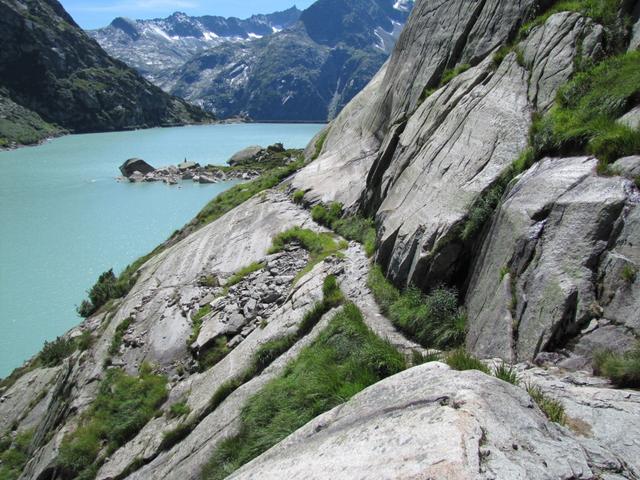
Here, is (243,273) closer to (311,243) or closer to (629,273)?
(311,243)

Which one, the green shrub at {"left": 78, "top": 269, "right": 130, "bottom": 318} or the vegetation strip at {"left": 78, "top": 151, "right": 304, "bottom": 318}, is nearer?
the green shrub at {"left": 78, "top": 269, "right": 130, "bottom": 318}

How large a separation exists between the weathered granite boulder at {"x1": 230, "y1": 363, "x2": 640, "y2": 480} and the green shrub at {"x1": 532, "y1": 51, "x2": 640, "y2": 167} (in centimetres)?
480

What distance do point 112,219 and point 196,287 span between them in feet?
145

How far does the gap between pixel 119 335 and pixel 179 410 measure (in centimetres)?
654

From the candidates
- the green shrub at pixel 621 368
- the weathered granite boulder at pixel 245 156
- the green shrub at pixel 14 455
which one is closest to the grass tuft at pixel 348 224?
the green shrub at pixel 621 368

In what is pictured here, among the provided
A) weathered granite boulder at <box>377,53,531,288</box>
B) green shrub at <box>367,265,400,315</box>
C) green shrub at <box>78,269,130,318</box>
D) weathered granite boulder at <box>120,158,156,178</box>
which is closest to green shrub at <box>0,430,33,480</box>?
green shrub at <box>78,269,130,318</box>

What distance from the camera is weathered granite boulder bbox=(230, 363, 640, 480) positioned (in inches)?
175

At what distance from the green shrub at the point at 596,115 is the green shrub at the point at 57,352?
Answer: 2283 centimetres

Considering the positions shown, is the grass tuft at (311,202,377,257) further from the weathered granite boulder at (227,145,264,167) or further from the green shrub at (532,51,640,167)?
the weathered granite boulder at (227,145,264,167)

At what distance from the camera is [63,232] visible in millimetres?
52094

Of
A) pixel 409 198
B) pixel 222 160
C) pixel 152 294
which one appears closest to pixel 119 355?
pixel 152 294

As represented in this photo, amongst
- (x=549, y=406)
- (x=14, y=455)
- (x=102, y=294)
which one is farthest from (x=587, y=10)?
(x=102, y=294)

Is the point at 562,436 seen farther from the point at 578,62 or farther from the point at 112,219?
the point at 112,219

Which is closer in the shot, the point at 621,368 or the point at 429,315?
the point at 621,368
